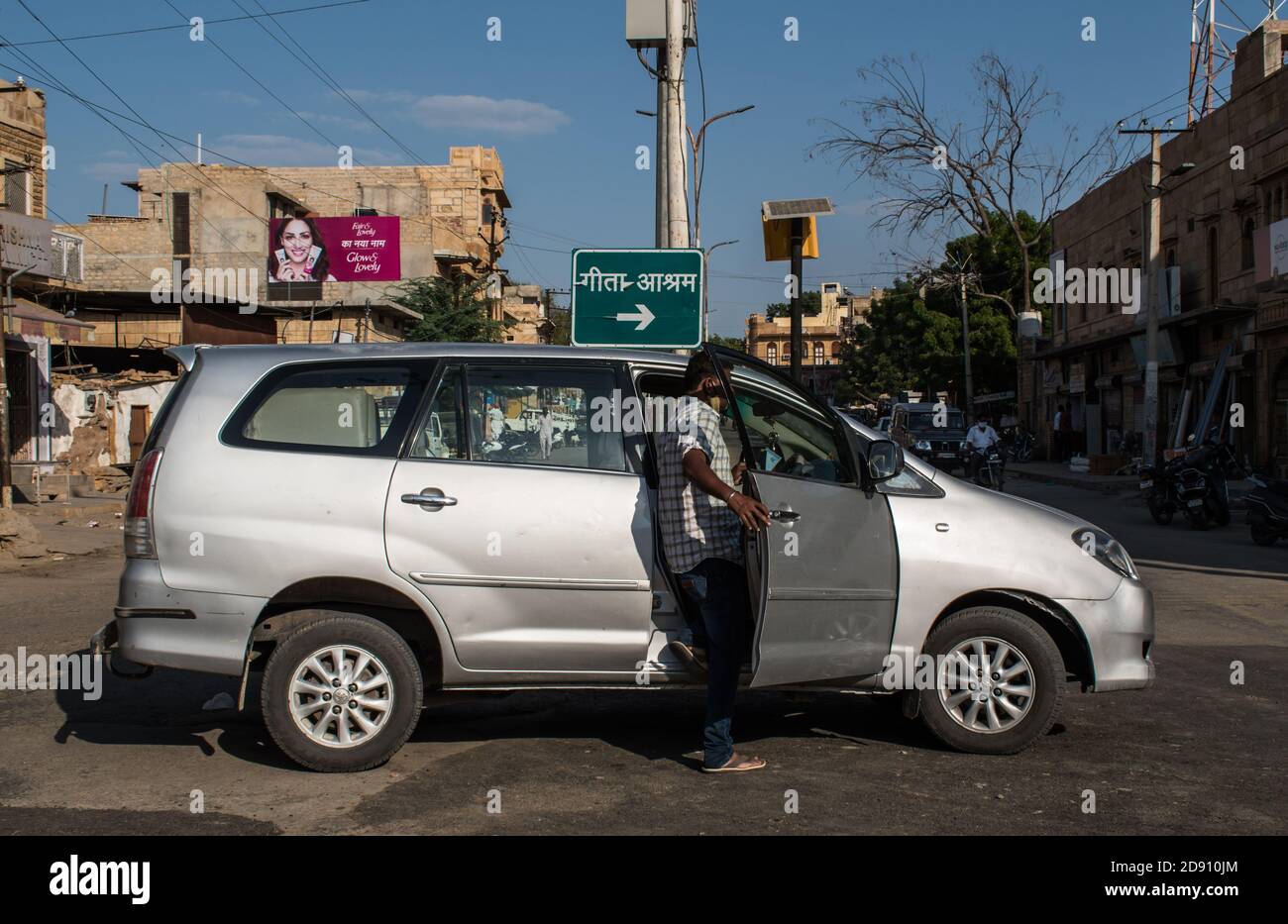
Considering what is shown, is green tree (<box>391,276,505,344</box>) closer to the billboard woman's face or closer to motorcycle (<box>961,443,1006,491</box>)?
the billboard woman's face

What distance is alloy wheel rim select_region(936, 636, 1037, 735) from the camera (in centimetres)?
554

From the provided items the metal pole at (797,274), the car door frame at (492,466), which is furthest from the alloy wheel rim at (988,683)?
the metal pole at (797,274)

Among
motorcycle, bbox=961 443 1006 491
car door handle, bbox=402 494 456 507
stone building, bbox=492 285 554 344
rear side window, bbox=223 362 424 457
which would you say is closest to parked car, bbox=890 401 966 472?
motorcycle, bbox=961 443 1006 491

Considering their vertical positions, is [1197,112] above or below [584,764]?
above

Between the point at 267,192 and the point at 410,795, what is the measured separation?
5026 centimetres

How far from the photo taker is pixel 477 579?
210 inches

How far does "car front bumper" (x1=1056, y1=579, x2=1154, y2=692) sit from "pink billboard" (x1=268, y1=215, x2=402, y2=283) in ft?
148

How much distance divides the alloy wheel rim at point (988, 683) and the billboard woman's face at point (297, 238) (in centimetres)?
4729

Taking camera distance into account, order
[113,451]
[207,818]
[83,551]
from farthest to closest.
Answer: [113,451] < [83,551] < [207,818]

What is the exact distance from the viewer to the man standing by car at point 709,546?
5.21 meters

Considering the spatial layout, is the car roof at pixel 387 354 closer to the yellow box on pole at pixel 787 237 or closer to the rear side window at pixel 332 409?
the rear side window at pixel 332 409

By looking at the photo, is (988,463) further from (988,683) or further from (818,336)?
(818,336)
